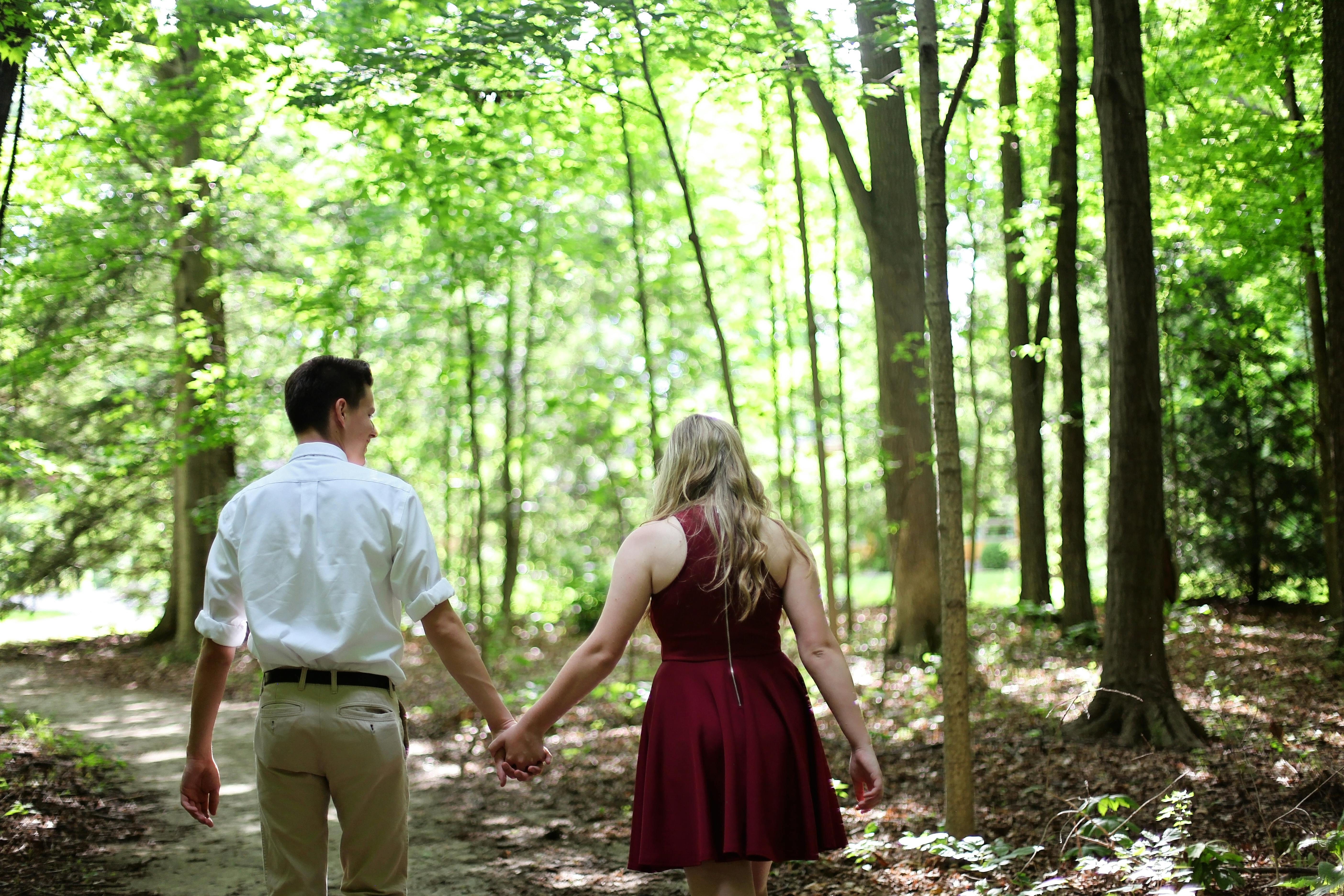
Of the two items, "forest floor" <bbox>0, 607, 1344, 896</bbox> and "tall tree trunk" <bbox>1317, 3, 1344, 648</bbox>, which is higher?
"tall tree trunk" <bbox>1317, 3, 1344, 648</bbox>

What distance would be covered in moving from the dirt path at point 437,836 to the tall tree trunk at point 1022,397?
727 cm

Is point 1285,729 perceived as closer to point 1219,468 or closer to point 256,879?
point 256,879

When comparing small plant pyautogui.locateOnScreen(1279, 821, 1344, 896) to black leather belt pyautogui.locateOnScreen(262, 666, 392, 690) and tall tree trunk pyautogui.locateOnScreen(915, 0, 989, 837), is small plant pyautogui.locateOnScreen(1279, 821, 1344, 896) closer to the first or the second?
tall tree trunk pyautogui.locateOnScreen(915, 0, 989, 837)

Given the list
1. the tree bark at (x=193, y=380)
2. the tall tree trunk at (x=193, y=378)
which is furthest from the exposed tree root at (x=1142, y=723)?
the tree bark at (x=193, y=380)

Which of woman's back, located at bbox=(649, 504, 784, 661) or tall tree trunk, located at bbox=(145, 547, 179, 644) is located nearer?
woman's back, located at bbox=(649, 504, 784, 661)

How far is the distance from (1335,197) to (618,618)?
6.33 m

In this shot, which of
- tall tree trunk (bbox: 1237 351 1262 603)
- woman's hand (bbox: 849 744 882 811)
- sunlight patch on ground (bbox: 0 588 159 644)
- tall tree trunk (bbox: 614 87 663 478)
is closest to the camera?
woman's hand (bbox: 849 744 882 811)

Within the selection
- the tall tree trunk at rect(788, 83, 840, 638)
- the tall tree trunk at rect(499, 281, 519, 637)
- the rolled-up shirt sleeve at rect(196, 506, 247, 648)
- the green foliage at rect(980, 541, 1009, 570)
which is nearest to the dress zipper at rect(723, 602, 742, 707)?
the rolled-up shirt sleeve at rect(196, 506, 247, 648)

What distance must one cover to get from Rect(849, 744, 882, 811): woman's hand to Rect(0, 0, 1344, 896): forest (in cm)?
108

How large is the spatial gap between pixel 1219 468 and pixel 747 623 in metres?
14.5

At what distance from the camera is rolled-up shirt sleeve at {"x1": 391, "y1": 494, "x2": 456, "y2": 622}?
2820 millimetres

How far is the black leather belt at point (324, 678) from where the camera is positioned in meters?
2.75

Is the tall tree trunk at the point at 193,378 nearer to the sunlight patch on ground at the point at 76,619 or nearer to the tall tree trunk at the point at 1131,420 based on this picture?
the sunlight patch on ground at the point at 76,619

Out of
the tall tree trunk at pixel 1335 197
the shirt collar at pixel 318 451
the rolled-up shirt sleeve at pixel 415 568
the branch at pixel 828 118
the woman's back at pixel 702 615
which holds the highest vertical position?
the branch at pixel 828 118
